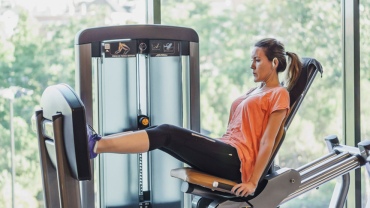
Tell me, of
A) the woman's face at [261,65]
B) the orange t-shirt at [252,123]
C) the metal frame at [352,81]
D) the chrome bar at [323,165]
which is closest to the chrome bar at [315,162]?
the chrome bar at [323,165]

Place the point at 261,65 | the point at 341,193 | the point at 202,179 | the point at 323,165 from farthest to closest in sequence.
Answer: the point at 341,193 < the point at 323,165 < the point at 261,65 < the point at 202,179

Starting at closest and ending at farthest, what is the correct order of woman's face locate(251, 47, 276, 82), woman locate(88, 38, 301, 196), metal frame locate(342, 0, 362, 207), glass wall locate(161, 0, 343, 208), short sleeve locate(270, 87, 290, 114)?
woman locate(88, 38, 301, 196) → short sleeve locate(270, 87, 290, 114) → woman's face locate(251, 47, 276, 82) → glass wall locate(161, 0, 343, 208) → metal frame locate(342, 0, 362, 207)

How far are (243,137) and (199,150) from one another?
300mm

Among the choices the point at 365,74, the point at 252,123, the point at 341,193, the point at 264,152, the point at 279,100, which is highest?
the point at 365,74

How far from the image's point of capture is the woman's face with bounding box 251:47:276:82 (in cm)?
346

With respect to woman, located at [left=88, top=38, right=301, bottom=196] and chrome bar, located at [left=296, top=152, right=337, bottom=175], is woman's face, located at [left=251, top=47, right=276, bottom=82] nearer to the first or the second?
woman, located at [left=88, top=38, right=301, bottom=196]

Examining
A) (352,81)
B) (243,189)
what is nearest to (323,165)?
(243,189)

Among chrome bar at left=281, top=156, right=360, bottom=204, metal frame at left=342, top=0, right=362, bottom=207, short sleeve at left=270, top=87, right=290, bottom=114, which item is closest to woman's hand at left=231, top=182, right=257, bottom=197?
chrome bar at left=281, top=156, right=360, bottom=204

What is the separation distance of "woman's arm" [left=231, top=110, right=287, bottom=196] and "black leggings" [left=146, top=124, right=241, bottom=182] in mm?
112

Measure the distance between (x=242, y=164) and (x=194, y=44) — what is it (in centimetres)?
78

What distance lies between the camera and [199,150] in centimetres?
324

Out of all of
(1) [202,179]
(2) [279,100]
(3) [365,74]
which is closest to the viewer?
(1) [202,179]

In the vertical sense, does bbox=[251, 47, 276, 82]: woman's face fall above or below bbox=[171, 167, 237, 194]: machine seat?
above

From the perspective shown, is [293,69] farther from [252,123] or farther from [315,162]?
[315,162]
